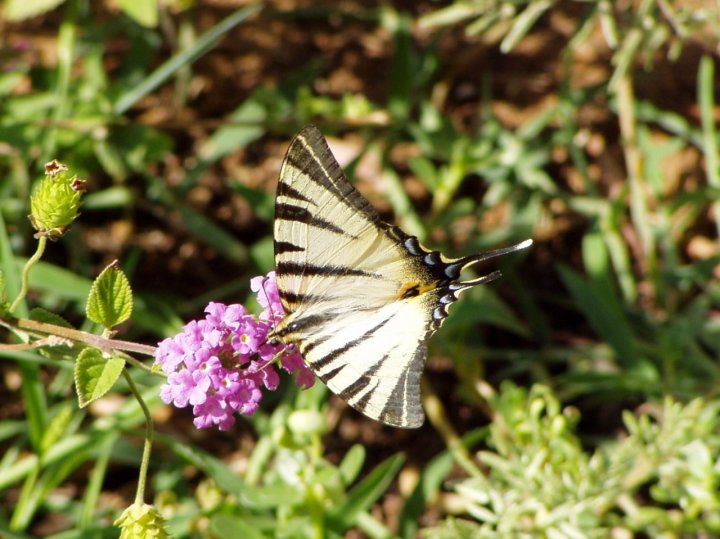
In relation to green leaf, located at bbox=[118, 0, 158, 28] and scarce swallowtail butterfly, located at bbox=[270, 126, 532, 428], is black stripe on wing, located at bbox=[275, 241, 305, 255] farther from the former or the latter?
green leaf, located at bbox=[118, 0, 158, 28]

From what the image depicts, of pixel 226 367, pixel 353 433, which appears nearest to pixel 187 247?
pixel 353 433

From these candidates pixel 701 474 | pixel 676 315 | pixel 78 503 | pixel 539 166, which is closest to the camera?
pixel 701 474

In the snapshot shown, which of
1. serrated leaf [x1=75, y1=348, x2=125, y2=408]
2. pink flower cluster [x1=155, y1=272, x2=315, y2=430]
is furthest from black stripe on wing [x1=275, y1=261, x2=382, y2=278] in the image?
serrated leaf [x1=75, y1=348, x2=125, y2=408]

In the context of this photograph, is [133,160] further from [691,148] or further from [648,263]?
[691,148]

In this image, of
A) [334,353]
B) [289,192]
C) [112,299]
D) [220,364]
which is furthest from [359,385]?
[112,299]

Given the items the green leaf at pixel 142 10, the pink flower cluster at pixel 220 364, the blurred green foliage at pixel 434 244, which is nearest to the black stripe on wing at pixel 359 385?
the pink flower cluster at pixel 220 364

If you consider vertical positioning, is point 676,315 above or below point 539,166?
below

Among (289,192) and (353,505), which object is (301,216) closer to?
(289,192)
